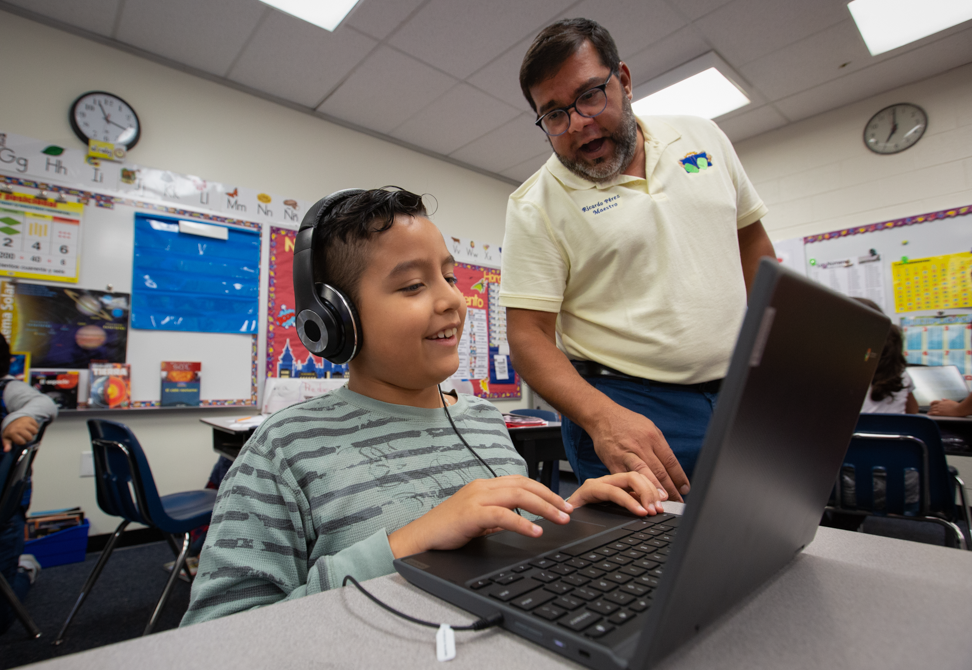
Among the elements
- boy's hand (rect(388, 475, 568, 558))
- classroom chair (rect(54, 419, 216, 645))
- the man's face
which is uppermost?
the man's face

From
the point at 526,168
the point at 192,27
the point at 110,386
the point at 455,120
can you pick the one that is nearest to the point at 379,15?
the point at 192,27

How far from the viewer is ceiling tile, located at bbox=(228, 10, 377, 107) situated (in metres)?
2.54

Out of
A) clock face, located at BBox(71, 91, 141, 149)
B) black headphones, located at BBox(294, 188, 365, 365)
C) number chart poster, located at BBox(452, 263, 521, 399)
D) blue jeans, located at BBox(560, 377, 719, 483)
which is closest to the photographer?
black headphones, located at BBox(294, 188, 365, 365)

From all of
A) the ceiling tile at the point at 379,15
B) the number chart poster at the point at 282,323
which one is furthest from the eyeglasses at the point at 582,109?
the number chart poster at the point at 282,323

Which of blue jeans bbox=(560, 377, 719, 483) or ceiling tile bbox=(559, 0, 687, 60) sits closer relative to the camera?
blue jeans bbox=(560, 377, 719, 483)

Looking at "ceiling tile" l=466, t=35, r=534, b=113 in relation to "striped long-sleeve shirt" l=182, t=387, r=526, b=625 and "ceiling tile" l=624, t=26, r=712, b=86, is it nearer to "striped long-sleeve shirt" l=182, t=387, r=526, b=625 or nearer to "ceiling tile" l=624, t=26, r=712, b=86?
"ceiling tile" l=624, t=26, r=712, b=86

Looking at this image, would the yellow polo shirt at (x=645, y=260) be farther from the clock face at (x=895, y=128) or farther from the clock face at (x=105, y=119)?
the clock face at (x=895, y=128)

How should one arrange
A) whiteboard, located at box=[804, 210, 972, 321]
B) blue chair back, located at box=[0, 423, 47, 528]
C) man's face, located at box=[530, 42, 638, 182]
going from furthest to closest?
whiteboard, located at box=[804, 210, 972, 321]
blue chair back, located at box=[0, 423, 47, 528]
man's face, located at box=[530, 42, 638, 182]

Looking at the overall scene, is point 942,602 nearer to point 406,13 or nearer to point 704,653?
point 704,653

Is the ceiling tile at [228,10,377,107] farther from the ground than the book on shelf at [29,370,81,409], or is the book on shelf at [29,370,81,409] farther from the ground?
the ceiling tile at [228,10,377,107]

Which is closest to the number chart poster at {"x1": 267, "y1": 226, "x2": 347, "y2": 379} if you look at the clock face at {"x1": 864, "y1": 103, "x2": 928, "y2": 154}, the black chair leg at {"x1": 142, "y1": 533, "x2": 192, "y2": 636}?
the black chair leg at {"x1": 142, "y1": 533, "x2": 192, "y2": 636}

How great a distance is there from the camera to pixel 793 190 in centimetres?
357

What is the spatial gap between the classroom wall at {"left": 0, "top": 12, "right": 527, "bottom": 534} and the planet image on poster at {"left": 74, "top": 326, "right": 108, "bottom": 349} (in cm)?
37

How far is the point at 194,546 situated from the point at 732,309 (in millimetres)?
2292
